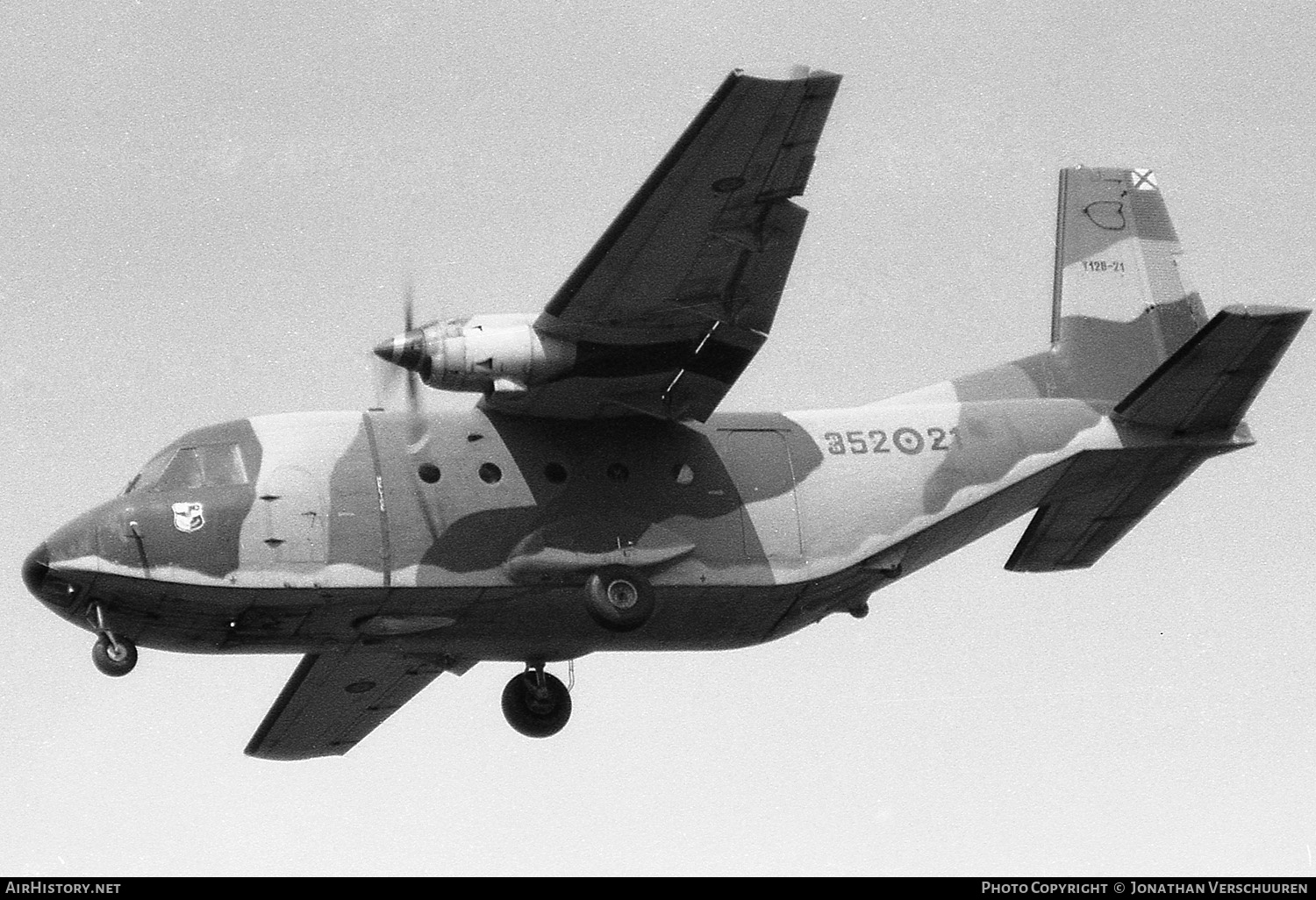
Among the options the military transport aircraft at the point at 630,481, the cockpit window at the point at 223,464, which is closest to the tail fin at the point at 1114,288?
the military transport aircraft at the point at 630,481

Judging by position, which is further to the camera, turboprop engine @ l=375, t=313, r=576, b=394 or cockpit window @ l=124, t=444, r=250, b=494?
cockpit window @ l=124, t=444, r=250, b=494

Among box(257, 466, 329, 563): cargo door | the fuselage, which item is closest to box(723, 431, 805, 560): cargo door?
the fuselage

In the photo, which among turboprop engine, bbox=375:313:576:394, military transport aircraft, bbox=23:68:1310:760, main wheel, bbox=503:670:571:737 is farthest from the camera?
main wheel, bbox=503:670:571:737

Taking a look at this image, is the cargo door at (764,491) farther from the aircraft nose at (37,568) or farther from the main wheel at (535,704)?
the aircraft nose at (37,568)

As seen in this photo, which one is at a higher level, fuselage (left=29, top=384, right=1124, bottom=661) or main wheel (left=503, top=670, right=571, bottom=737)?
A: fuselage (left=29, top=384, right=1124, bottom=661)

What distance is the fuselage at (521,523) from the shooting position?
20.5 metres

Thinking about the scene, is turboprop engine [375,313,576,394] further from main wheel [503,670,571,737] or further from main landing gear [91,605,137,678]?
main wheel [503,670,571,737]

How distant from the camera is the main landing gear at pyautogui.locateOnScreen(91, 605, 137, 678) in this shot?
2039 centimetres

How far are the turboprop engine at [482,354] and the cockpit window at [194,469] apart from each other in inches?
64.6

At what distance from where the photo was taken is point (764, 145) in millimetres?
19359

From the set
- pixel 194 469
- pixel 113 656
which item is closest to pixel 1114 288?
pixel 194 469

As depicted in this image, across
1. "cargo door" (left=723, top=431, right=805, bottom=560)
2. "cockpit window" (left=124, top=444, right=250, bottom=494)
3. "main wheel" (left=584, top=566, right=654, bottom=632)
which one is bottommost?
"main wheel" (left=584, top=566, right=654, bottom=632)

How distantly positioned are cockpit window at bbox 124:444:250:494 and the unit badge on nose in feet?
1.03

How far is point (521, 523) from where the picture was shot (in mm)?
21172
